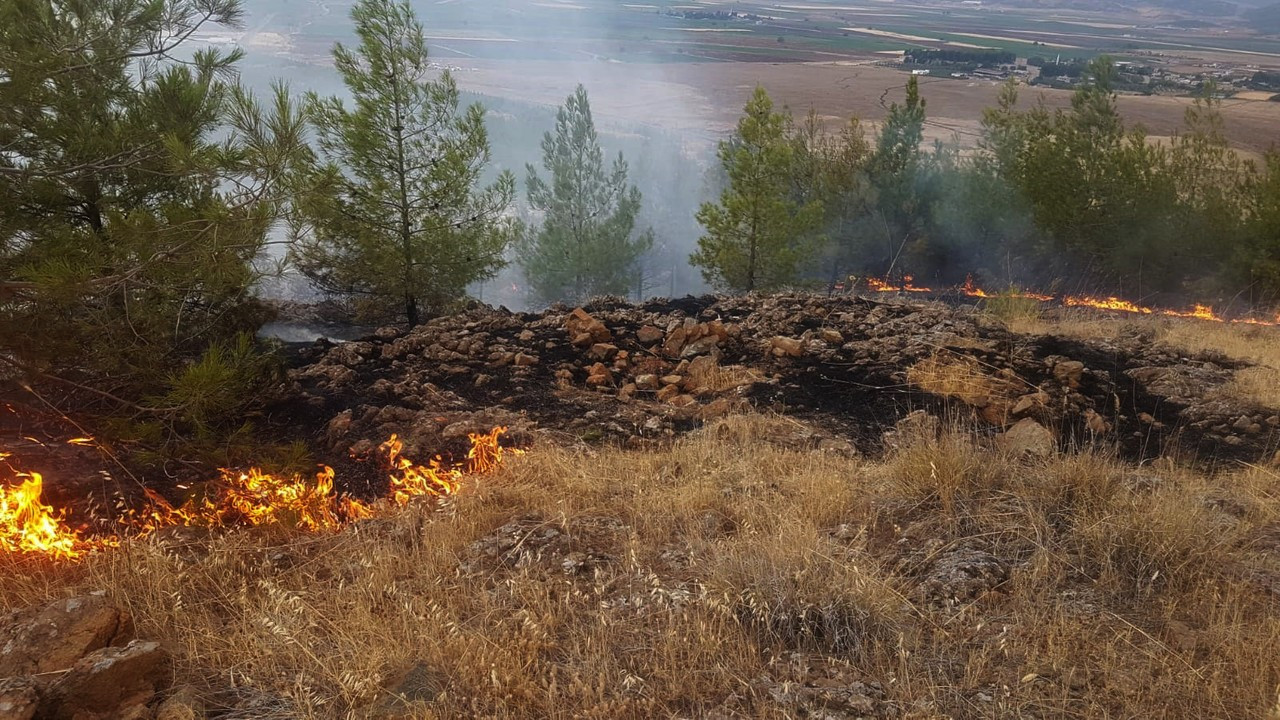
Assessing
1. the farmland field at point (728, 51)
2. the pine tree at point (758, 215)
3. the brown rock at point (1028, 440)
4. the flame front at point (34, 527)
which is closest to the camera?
the flame front at point (34, 527)

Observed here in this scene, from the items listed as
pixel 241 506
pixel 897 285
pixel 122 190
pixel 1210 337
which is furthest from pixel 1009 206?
pixel 241 506

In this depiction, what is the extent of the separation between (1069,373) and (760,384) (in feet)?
7.95

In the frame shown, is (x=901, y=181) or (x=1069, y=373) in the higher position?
(x=901, y=181)

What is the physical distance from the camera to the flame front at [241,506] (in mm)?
3281

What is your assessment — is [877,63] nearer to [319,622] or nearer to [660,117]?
[660,117]

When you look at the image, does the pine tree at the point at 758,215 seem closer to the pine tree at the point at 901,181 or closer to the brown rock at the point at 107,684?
the pine tree at the point at 901,181

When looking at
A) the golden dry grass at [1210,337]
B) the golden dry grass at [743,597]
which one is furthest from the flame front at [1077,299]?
the golden dry grass at [743,597]

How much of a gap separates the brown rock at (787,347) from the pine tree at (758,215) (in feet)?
28.3

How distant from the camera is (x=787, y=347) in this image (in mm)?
6668

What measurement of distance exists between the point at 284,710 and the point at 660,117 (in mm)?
76399

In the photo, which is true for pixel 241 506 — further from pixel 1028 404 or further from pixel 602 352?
pixel 1028 404

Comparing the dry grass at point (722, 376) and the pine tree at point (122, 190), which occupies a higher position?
the pine tree at point (122, 190)

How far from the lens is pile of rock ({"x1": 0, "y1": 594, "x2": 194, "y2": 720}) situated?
2.25 meters

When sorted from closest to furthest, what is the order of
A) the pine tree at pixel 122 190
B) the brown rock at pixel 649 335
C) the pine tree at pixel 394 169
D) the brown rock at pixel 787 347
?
the pine tree at pixel 122 190 < the brown rock at pixel 787 347 < the brown rock at pixel 649 335 < the pine tree at pixel 394 169
